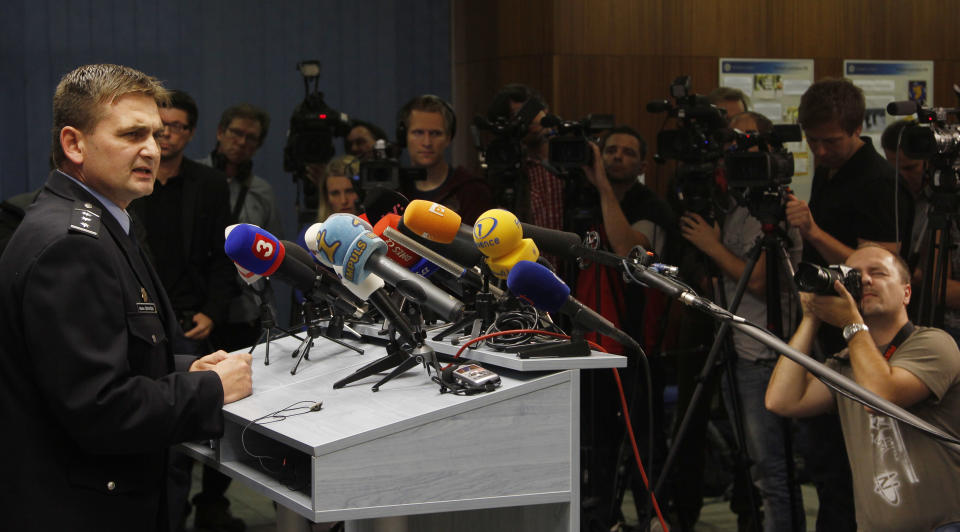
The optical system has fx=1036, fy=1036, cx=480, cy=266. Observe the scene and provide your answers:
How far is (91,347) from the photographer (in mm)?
1773

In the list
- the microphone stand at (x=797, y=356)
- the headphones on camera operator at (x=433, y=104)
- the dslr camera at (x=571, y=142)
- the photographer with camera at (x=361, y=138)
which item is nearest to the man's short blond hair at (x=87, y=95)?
the microphone stand at (x=797, y=356)

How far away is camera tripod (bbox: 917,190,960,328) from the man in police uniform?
2.03m

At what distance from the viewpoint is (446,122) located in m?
3.78

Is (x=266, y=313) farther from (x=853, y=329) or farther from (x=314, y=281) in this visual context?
(x=853, y=329)

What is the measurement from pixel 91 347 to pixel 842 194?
2395 mm

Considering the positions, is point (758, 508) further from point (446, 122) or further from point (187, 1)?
point (187, 1)

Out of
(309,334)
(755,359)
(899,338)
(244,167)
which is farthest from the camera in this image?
(244,167)

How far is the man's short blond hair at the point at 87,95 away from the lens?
191cm

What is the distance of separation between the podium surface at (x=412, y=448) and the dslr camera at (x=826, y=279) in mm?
703

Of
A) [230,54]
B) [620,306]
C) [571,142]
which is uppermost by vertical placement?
[230,54]

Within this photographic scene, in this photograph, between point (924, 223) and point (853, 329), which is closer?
point (853, 329)

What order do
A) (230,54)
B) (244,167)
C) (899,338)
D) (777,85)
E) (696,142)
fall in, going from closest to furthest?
(899,338), (696,142), (244,167), (777,85), (230,54)

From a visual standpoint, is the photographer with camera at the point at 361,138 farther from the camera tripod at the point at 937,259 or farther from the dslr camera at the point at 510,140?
the camera tripod at the point at 937,259

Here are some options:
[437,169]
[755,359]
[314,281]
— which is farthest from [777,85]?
[314,281]
